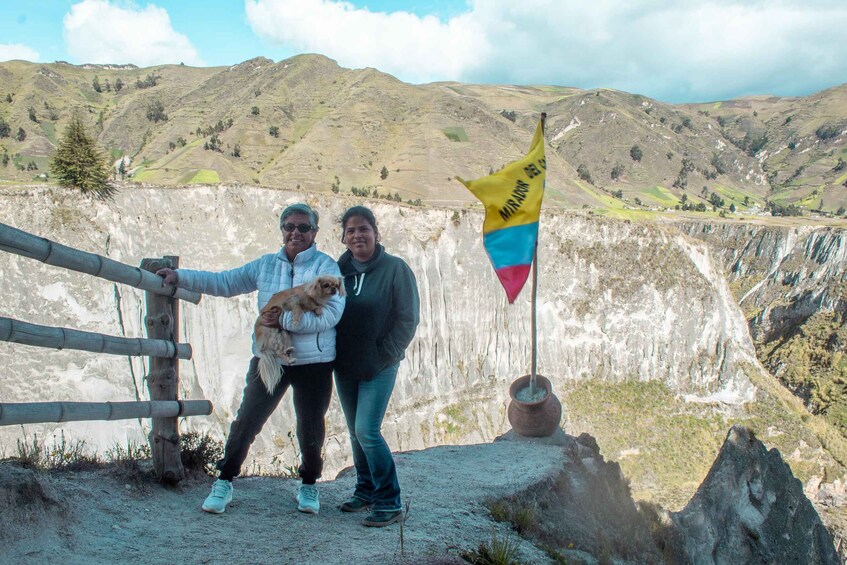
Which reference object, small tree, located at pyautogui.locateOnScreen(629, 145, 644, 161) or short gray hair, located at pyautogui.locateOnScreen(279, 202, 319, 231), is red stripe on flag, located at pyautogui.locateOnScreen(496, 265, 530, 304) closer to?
short gray hair, located at pyautogui.locateOnScreen(279, 202, 319, 231)

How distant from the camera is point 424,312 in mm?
30078

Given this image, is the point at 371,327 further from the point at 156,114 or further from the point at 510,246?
the point at 156,114

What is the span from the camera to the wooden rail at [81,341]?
148 inches

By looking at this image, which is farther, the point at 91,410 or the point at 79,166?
the point at 79,166

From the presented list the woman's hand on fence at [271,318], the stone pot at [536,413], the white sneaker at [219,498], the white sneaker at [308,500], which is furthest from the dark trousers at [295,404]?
the stone pot at [536,413]

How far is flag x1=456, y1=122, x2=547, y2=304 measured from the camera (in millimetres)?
7406

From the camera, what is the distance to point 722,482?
13.7 metres

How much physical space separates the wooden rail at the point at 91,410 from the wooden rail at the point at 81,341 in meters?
0.39

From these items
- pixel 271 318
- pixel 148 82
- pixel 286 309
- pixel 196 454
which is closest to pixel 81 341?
pixel 271 318

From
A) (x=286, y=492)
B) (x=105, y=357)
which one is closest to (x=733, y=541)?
(x=286, y=492)

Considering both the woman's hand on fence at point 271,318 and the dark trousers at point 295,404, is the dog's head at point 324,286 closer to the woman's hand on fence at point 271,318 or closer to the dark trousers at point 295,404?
the woman's hand on fence at point 271,318

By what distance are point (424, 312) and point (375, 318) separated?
2556cm

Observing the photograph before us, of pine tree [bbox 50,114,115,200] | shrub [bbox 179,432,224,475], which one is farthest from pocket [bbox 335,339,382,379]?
pine tree [bbox 50,114,115,200]

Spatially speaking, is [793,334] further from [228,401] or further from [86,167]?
[86,167]
